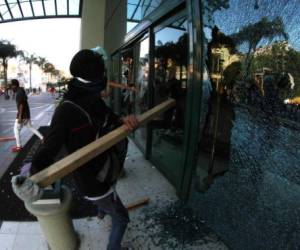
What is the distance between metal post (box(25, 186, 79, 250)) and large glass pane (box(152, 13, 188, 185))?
1.38 m

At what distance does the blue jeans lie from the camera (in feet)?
8.44

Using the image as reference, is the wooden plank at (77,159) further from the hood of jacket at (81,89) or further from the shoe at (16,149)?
the shoe at (16,149)

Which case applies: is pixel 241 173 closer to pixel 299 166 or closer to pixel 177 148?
pixel 299 166

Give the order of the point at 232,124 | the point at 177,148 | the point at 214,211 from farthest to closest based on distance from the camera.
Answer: the point at 177,148, the point at 214,211, the point at 232,124

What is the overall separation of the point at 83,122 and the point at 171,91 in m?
2.31

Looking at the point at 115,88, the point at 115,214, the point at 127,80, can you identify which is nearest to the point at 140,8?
the point at 127,80

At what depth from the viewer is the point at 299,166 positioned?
1.92 meters

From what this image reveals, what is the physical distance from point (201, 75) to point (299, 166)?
1457mm

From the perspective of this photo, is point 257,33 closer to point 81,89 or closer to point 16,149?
point 81,89

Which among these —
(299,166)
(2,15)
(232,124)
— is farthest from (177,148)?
(2,15)

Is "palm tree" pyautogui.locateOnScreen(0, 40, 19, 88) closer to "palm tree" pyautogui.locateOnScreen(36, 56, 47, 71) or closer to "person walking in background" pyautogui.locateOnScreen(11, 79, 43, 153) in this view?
"person walking in background" pyautogui.locateOnScreen(11, 79, 43, 153)

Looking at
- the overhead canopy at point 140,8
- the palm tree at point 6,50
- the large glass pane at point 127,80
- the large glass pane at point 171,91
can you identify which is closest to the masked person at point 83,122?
the large glass pane at point 171,91

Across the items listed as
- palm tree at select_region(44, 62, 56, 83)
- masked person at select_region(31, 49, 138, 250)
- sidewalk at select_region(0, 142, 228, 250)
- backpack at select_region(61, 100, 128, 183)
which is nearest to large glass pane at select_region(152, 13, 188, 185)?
sidewalk at select_region(0, 142, 228, 250)

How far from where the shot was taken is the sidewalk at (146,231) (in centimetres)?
311
